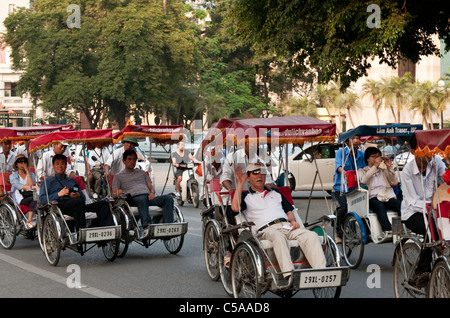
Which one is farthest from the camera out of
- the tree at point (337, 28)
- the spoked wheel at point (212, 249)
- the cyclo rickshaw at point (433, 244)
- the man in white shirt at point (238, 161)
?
the tree at point (337, 28)

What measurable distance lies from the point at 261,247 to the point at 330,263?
0.85 meters

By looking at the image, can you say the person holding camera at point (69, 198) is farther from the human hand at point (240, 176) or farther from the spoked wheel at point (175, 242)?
the human hand at point (240, 176)

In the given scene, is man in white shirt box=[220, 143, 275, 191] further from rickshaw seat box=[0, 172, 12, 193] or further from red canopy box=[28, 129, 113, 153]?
rickshaw seat box=[0, 172, 12, 193]

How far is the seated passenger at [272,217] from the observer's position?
762cm

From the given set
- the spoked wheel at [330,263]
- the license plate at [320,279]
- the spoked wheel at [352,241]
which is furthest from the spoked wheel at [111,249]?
the license plate at [320,279]

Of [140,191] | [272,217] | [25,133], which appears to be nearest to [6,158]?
[25,133]

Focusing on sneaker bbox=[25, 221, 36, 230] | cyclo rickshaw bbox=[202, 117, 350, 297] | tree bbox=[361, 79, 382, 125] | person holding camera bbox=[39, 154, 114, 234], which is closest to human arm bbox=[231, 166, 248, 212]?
cyclo rickshaw bbox=[202, 117, 350, 297]

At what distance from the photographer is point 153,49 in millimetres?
51562

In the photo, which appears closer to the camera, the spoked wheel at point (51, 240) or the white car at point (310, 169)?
the spoked wheel at point (51, 240)

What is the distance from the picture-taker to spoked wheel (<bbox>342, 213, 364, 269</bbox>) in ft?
34.3

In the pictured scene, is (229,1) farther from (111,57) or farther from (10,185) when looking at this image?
(10,185)

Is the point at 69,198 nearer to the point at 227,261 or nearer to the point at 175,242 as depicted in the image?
the point at 175,242

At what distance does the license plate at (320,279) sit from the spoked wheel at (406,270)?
1.93 feet
